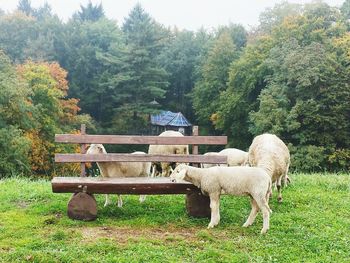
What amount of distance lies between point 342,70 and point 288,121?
501 cm

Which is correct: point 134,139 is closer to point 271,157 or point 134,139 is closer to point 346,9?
point 271,157

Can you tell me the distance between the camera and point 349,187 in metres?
10.7

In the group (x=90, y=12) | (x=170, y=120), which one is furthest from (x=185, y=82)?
(x=90, y=12)

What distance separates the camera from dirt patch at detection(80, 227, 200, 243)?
6867 millimetres

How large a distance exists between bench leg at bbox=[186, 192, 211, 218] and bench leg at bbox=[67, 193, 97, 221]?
1695 mm

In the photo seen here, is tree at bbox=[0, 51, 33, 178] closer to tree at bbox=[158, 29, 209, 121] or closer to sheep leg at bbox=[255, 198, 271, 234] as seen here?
tree at bbox=[158, 29, 209, 121]

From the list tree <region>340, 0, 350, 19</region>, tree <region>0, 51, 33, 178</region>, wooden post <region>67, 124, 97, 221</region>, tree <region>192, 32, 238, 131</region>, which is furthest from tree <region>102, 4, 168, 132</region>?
wooden post <region>67, 124, 97, 221</region>

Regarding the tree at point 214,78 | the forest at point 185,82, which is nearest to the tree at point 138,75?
the forest at point 185,82

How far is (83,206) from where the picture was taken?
7.69 meters

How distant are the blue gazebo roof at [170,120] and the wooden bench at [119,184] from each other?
36.8 metres

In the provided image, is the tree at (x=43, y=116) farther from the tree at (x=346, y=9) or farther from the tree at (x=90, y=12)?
the tree at (x=90, y=12)

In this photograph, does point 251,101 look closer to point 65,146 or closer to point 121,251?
point 65,146

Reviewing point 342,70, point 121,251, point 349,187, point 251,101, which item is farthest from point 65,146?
point 121,251

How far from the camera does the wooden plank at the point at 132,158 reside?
310 inches
